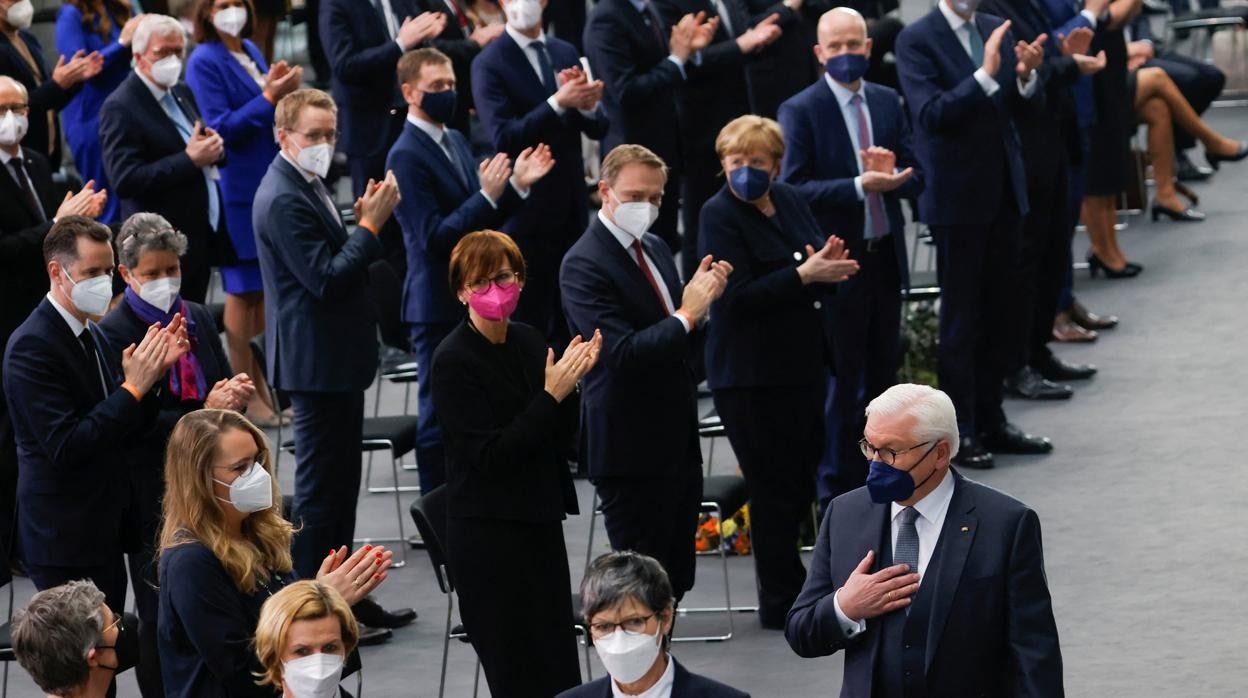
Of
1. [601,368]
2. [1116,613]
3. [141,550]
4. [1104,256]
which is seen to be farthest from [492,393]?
[1104,256]

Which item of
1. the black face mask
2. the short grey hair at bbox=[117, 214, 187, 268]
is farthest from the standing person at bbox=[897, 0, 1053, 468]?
the black face mask

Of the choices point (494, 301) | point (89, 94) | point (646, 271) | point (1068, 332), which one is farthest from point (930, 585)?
point (1068, 332)

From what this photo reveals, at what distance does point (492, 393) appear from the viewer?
6.59 m

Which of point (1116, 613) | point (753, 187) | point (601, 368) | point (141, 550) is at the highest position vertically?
point (753, 187)

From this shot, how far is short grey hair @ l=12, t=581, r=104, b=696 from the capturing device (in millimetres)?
5277

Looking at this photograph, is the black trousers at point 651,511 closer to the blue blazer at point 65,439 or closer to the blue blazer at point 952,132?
the blue blazer at point 65,439

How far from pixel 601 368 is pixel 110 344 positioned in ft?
5.08

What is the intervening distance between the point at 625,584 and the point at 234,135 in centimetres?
468

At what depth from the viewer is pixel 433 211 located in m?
8.65

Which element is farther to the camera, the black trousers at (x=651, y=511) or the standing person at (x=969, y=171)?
the standing person at (x=969, y=171)

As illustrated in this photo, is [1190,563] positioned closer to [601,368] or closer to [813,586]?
[601,368]

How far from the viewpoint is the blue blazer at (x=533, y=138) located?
9.58 meters

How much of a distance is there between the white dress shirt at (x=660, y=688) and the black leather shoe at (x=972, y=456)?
4.39 m

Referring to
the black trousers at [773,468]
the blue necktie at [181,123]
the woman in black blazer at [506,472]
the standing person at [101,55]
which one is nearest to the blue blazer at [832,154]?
the black trousers at [773,468]
